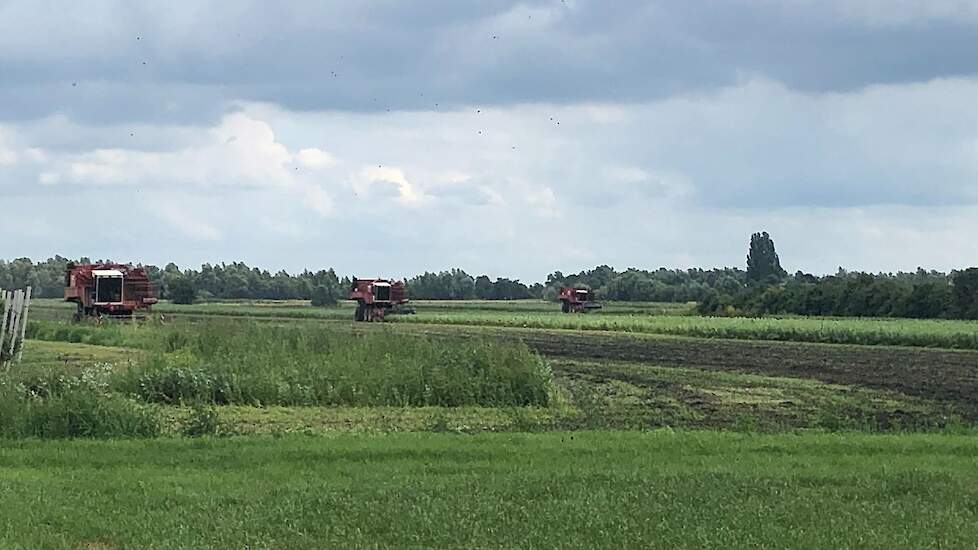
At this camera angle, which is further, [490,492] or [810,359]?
[810,359]

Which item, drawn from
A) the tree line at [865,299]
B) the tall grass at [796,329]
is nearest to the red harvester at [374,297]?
the tall grass at [796,329]

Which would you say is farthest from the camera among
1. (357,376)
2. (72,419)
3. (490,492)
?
(357,376)

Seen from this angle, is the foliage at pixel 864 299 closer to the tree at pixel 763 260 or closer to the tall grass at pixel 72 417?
the tree at pixel 763 260

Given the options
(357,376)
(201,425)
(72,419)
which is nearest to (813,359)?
(357,376)

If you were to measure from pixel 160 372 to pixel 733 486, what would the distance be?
14.5 metres

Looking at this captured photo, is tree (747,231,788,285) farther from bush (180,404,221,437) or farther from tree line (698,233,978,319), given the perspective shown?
bush (180,404,221,437)

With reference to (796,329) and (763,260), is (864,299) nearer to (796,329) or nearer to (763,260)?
(796,329)

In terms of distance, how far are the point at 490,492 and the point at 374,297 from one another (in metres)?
74.8

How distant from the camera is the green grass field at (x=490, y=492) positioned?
11055mm

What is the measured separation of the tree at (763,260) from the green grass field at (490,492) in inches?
5733

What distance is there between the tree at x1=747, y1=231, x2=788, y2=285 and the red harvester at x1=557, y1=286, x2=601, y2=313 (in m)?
49.3

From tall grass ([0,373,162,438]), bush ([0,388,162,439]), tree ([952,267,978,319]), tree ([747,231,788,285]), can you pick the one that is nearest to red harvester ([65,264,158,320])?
tall grass ([0,373,162,438])

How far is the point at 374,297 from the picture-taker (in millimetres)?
87438

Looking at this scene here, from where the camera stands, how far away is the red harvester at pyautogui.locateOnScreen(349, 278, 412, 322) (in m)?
87.0
